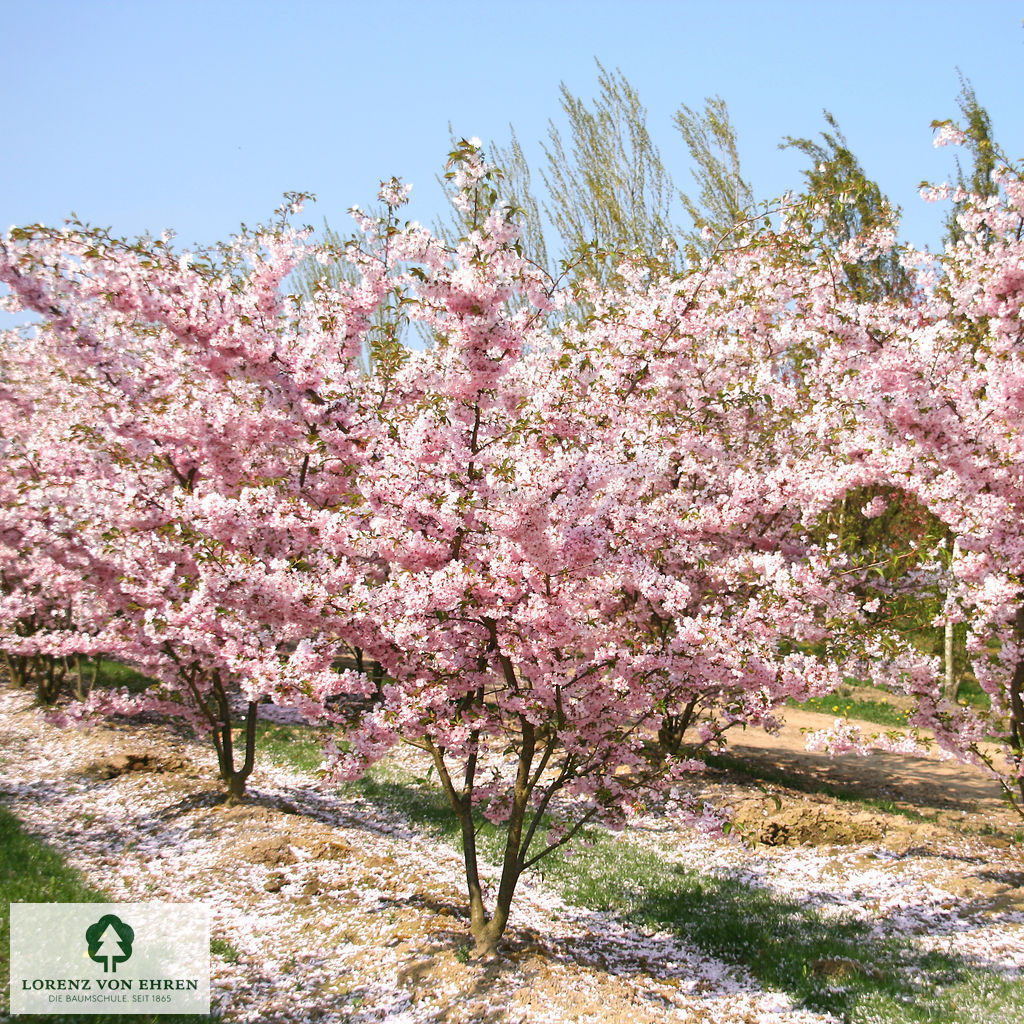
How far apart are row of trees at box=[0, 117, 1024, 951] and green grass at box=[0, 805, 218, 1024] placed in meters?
1.68

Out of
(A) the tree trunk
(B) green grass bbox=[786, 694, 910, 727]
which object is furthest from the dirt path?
(A) the tree trunk

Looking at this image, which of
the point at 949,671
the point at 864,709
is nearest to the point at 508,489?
the point at 949,671

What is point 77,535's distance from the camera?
7863mm

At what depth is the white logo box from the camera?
4.25m

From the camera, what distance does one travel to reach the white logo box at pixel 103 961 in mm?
4254

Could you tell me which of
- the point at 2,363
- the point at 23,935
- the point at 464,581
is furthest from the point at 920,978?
the point at 2,363

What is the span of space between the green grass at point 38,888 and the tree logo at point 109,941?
0.41 meters

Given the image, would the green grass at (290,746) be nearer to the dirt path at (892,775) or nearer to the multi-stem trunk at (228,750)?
the multi-stem trunk at (228,750)

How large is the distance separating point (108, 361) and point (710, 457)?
647 centimetres

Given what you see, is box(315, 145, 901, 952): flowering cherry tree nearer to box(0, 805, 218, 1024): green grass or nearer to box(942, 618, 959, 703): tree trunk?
box(0, 805, 218, 1024): green grass

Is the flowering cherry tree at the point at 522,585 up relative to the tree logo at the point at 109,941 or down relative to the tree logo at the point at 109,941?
up

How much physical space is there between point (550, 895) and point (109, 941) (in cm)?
367

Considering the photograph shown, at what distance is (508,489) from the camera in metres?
4.30

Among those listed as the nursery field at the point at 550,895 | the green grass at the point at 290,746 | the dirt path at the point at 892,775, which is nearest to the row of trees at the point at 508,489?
the nursery field at the point at 550,895
